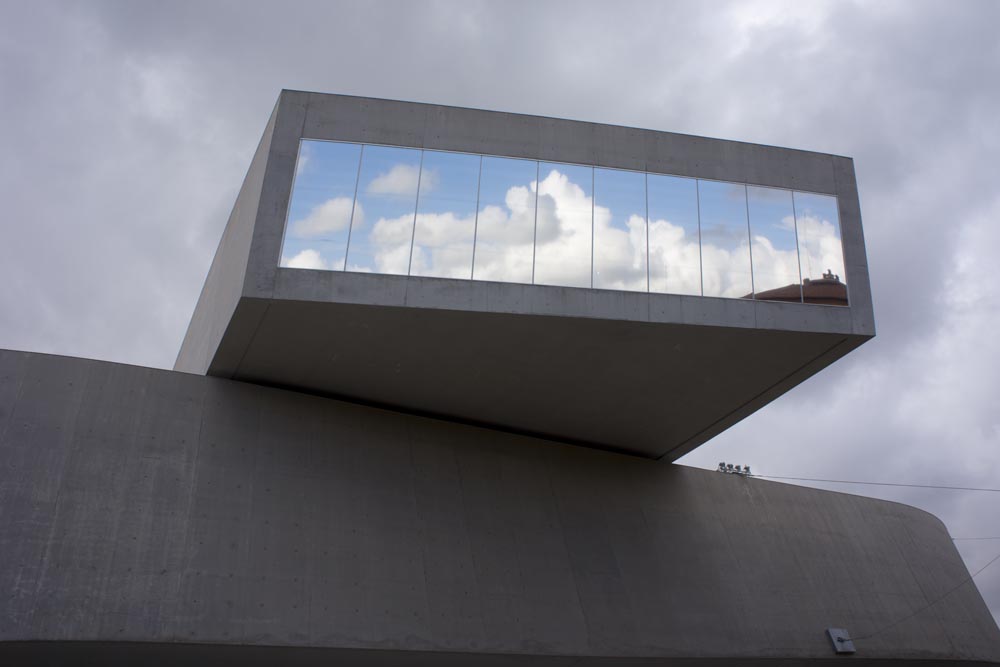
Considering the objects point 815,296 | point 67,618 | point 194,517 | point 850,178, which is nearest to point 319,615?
point 194,517

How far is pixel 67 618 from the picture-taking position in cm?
1273

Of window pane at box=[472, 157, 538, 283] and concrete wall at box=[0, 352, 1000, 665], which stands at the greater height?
window pane at box=[472, 157, 538, 283]

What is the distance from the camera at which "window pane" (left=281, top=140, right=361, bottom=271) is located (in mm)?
15023

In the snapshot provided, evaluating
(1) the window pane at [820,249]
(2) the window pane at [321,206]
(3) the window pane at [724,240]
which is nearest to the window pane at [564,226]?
(3) the window pane at [724,240]

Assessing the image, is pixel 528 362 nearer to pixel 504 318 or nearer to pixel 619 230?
pixel 504 318

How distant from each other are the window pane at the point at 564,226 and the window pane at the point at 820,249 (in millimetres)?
4047

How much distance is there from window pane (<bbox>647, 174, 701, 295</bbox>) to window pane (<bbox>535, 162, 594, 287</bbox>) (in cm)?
116

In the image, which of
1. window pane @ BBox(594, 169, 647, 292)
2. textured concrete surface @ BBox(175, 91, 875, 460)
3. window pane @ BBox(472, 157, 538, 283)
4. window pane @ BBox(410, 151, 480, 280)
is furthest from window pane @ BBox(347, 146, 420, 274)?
window pane @ BBox(594, 169, 647, 292)

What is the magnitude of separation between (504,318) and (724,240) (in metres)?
4.37

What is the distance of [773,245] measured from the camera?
16.6 meters

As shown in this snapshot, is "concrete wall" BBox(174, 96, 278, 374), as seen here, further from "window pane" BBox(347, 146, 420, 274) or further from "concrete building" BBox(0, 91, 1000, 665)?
"window pane" BBox(347, 146, 420, 274)

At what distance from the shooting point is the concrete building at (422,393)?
14.0 meters

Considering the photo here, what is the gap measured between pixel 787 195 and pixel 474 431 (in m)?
7.71

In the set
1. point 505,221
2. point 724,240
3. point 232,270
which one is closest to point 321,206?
point 232,270
